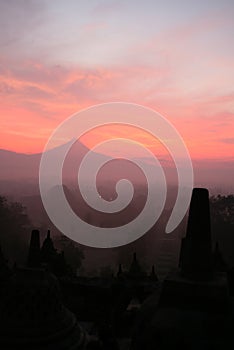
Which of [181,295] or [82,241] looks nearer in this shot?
[181,295]

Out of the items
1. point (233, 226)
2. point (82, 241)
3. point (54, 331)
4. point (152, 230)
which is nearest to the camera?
point (54, 331)

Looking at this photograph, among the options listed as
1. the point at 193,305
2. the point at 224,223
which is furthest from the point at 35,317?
the point at 224,223

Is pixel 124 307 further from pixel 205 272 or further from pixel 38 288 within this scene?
pixel 205 272

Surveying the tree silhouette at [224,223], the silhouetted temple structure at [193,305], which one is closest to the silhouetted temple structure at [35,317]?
the silhouetted temple structure at [193,305]

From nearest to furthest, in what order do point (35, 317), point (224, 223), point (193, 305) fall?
point (193, 305), point (35, 317), point (224, 223)

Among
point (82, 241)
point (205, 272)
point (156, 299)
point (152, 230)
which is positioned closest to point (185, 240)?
point (205, 272)

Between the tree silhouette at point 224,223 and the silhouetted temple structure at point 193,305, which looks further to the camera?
the tree silhouette at point 224,223

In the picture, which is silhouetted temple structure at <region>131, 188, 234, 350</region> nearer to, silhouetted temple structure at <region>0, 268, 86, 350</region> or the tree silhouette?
silhouetted temple structure at <region>0, 268, 86, 350</region>

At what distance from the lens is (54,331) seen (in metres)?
10.9

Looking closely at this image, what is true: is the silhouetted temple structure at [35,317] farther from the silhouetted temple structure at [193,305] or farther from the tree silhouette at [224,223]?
the tree silhouette at [224,223]

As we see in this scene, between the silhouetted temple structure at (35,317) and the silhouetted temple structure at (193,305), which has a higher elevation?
the silhouetted temple structure at (193,305)

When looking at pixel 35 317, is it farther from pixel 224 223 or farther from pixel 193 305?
pixel 224 223

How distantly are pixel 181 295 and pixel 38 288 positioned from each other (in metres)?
5.29

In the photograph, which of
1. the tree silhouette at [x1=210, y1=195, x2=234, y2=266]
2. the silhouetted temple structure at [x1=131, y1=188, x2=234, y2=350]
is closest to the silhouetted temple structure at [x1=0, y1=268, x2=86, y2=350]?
the silhouetted temple structure at [x1=131, y1=188, x2=234, y2=350]
